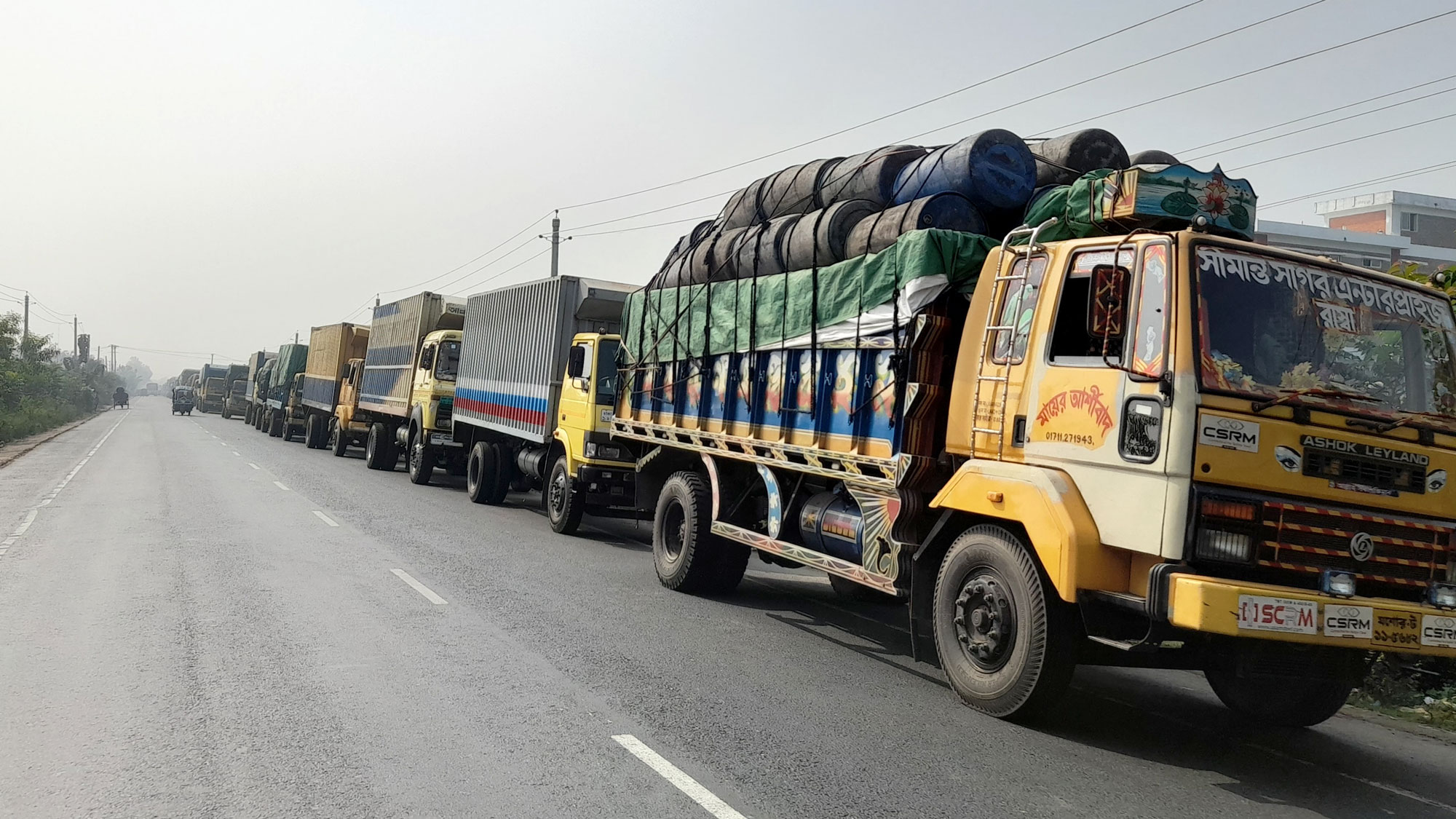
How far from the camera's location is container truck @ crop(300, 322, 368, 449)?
30.9 metres

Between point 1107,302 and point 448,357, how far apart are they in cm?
1755

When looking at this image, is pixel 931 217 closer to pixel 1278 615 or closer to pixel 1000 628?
pixel 1000 628

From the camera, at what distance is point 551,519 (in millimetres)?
14500

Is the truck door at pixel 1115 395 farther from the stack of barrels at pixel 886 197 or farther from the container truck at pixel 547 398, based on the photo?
the container truck at pixel 547 398

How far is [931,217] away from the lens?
7.18 metres

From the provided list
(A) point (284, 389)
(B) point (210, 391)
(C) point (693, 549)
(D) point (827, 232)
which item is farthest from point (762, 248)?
(B) point (210, 391)

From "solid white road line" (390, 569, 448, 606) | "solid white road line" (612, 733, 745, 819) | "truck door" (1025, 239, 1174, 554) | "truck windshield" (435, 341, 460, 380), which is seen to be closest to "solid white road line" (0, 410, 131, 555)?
"solid white road line" (390, 569, 448, 606)

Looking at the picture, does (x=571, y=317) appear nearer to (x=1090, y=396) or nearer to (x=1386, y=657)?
(x=1090, y=396)

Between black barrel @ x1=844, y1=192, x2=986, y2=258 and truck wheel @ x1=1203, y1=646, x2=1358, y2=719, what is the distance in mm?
3155

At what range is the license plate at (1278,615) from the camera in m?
4.79

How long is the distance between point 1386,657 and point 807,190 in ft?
18.3

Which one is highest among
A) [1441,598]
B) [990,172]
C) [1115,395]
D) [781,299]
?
[990,172]

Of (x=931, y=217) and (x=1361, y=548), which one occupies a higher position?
(x=931, y=217)

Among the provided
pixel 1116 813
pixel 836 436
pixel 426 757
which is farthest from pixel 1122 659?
pixel 426 757
